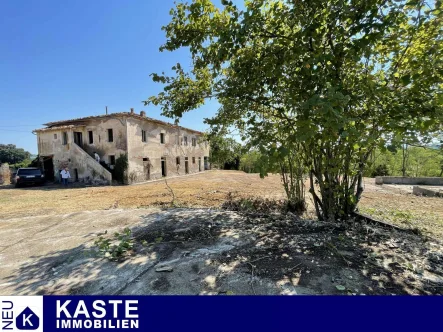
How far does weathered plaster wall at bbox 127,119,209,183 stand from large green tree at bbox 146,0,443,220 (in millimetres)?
13236

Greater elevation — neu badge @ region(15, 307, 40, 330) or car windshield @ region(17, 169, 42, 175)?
car windshield @ region(17, 169, 42, 175)

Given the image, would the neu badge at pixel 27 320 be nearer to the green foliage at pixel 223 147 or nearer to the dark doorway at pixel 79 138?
the green foliage at pixel 223 147

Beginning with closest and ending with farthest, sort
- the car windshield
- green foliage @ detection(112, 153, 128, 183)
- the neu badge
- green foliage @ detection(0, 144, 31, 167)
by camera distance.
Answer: the neu badge, the car windshield, green foliage @ detection(112, 153, 128, 183), green foliage @ detection(0, 144, 31, 167)

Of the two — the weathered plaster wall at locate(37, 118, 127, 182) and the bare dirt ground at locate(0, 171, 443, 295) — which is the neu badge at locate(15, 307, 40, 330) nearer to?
the bare dirt ground at locate(0, 171, 443, 295)

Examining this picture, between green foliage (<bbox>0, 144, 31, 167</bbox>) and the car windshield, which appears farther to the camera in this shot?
green foliage (<bbox>0, 144, 31, 167</bbox>)

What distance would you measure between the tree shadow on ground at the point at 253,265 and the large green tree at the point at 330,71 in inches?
49.5

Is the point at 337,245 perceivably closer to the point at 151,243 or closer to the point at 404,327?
the point at 404,327

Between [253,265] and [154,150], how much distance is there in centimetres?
2179

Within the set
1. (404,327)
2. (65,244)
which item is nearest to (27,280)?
(65,244)

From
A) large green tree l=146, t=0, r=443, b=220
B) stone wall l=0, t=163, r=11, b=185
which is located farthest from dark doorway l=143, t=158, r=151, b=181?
large green tree l=146, t=0, r=443, b=220

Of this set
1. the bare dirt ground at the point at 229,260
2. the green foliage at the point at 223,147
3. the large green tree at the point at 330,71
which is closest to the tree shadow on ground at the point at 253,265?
the bare dirt ground at the point at 229,260

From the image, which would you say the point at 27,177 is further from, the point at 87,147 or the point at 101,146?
the point at 101,146

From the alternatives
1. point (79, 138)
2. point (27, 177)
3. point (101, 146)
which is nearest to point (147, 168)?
point (101, 146)

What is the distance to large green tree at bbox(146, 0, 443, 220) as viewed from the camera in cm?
258
